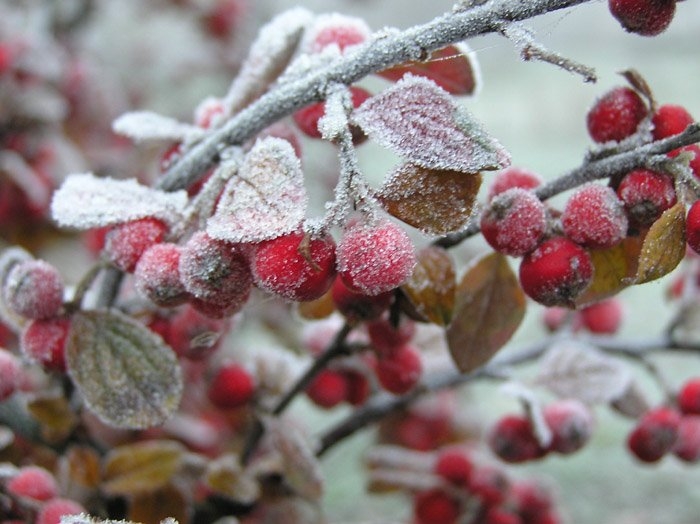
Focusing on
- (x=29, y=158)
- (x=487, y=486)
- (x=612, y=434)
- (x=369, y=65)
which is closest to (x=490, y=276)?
(x=369, y=65)

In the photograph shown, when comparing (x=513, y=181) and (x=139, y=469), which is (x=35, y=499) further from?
(x=513, y=181)

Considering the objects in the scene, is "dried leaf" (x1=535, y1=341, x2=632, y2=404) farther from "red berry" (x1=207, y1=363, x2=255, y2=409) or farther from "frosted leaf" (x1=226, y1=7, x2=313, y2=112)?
"frosted leaf" (x1=226, y1=7, x2=313, y2=112)

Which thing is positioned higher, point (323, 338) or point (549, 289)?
point (549, 289)

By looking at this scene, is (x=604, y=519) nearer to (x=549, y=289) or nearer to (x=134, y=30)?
(x=549, y=289)

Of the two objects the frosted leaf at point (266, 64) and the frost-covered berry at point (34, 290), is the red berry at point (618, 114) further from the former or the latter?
the frost-covered berry at point (34, 290)

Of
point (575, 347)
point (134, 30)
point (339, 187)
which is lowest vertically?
point (575, 347)

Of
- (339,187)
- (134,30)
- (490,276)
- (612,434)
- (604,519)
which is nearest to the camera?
(339,187)

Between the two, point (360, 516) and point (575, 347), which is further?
point (360, 516)
